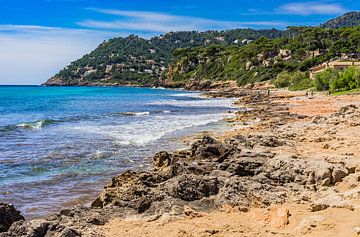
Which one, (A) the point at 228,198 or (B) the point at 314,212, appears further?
(A) the point at 228,198

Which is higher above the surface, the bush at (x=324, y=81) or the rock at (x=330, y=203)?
the bush at (x=324, y=81)

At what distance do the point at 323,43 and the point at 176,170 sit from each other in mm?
116520

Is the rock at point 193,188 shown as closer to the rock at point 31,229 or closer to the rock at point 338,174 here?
the rock at point 338,174

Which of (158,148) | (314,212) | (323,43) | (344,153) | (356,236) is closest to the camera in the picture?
(356,236)

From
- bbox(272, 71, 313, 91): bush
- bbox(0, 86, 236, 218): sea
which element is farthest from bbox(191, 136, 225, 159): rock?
bbox(272, 71, 313, 91): bush

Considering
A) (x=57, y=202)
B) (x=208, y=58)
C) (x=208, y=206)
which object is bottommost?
(x=57, y=202)

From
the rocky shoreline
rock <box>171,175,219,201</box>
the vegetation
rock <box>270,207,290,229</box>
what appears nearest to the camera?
rock <box>270,207,290,229</box>

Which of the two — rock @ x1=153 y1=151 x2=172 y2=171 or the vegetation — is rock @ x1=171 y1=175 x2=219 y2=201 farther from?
the vegetation

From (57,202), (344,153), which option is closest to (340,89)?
(344,153)

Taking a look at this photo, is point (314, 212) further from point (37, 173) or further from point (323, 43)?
point (323, 43)

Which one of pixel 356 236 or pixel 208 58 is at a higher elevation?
pixel 208 58

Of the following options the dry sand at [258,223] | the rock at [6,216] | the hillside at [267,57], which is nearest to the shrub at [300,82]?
the hillside at [267,57]

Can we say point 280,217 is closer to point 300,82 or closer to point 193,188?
point 193,188

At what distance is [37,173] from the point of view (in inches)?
653
